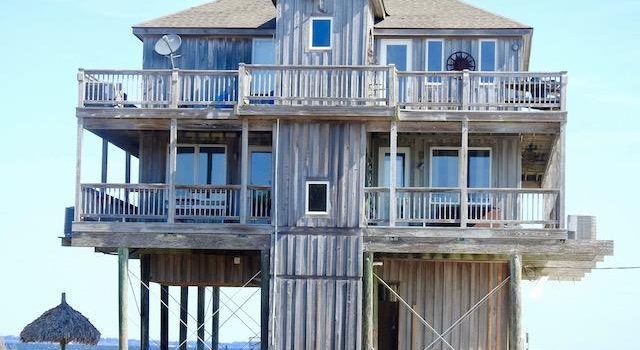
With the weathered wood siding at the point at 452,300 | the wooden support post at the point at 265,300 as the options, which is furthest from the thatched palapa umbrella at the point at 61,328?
the weathered wood siding at the point at 452,300

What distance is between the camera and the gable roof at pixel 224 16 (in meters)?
37.2

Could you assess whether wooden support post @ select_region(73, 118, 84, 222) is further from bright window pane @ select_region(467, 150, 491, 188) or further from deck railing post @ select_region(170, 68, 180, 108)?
bright window pane @ select_region(467, 150, 491, 188)

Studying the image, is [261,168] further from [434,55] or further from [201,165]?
[434,55]

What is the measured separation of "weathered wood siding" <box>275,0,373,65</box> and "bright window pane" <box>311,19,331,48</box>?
14 centimetres

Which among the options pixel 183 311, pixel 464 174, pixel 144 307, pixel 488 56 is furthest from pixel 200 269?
pixel 488 56

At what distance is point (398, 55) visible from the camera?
3650 centimetres

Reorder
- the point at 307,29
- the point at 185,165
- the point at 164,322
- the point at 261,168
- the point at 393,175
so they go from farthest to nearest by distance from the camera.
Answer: the point at 164,322 < the point at 185,165 < the point at 261,168 < the point at 307,29 < the point at 393,175

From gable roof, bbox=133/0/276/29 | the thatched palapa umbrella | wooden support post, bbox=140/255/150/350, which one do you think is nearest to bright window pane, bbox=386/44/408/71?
gable roof, bbox=133/0/276/29

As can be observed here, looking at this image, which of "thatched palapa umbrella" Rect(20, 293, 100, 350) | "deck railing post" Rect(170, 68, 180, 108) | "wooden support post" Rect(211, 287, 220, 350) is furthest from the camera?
"wooden support post" Rect(211, 287, 220, 350)

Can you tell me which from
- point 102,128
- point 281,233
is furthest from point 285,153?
point 102,128

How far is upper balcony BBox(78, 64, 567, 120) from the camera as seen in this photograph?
33.1 meters

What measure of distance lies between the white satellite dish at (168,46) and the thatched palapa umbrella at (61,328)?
293 inches

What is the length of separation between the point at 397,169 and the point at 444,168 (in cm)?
128

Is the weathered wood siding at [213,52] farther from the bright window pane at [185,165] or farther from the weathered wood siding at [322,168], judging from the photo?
the weathered wood siding at [322,168]
